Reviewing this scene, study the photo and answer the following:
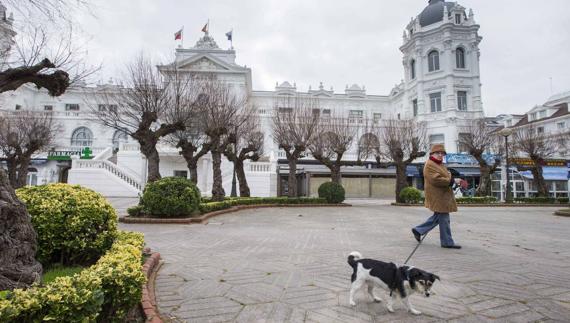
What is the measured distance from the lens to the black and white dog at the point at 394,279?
9.11ft

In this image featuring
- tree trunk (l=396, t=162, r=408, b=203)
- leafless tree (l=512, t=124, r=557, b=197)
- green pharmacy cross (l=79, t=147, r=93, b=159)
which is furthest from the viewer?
green pharmacy cross (l=79, t=147, r=93, b=159)

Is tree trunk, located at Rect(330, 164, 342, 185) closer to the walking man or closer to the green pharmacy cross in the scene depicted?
the walking man

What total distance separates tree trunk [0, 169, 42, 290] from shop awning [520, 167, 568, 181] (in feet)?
128

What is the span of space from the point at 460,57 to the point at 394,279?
43.2 metres

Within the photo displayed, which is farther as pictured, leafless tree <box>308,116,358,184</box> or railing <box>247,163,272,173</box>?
railing <box>247,163,272,173</box>

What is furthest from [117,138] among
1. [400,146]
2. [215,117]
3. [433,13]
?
[433,13]

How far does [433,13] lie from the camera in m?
41.0

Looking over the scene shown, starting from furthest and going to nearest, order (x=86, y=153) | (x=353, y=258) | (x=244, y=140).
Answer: (x=86, y=153), (x=244, y=140), (x=353, y=258)

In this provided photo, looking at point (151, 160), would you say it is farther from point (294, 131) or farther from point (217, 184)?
point (294, 131)

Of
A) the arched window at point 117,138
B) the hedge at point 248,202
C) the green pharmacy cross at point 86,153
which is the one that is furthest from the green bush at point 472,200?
the arched window at point 117,138

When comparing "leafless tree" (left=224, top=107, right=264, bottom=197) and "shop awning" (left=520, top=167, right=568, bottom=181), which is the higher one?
"leafless tree" (left=224, top=107, right=264, bottom=197)

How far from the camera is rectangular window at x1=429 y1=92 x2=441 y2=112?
38.0 m

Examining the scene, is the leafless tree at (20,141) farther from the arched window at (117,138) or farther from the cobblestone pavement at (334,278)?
the cobblestone pavement at (334,278)

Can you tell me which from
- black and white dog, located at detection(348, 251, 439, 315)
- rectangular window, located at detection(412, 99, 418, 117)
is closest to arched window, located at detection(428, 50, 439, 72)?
rectangular window, located at detection(412, 99, 418, 117)
